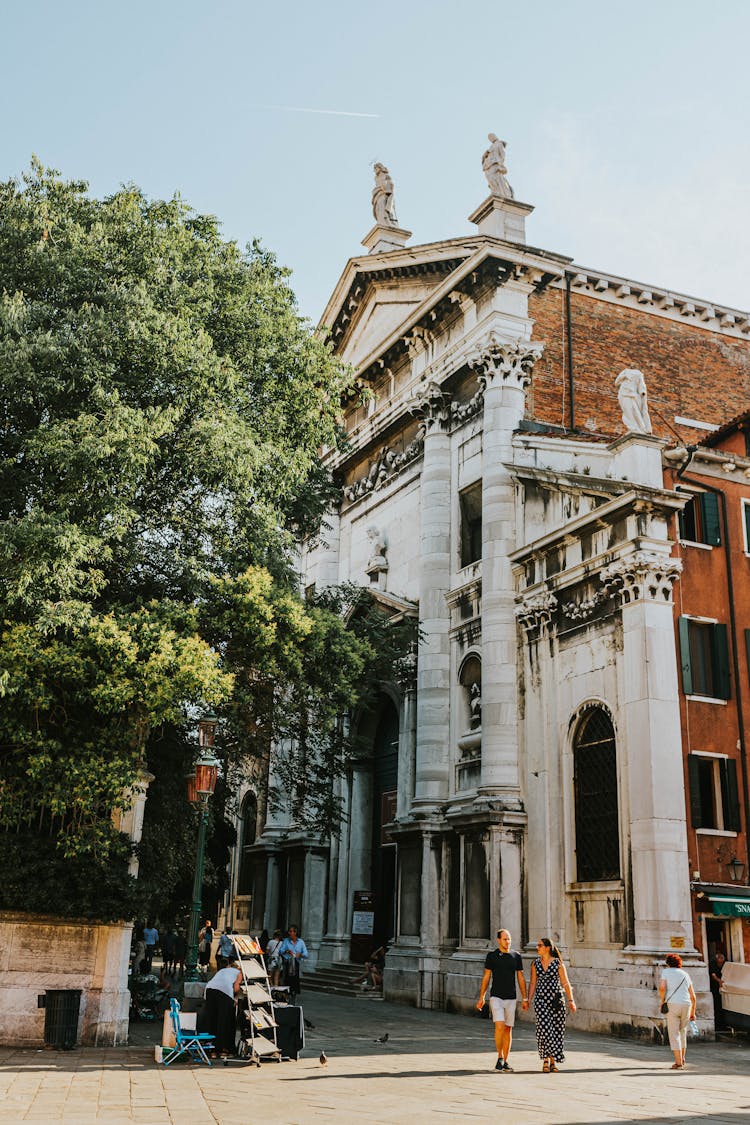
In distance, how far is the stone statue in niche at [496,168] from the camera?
82.5 feet

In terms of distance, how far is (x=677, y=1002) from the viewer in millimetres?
12422

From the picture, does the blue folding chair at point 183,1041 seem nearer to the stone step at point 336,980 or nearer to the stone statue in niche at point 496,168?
the stone step at point 336,980

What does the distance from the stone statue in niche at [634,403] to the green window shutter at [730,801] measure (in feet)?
20.6

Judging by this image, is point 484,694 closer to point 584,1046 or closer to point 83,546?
point 584,1046

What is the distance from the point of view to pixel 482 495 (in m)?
23.4

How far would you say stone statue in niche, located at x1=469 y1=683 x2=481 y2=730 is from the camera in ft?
74.2

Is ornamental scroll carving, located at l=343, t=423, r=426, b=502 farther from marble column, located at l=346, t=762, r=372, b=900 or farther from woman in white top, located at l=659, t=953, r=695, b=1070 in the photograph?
woman in white top, located at l=659, t=953, r=695, b=1070

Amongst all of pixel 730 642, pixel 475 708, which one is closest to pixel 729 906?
pixel 730 642

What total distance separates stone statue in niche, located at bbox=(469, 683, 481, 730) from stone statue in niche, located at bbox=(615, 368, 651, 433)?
21.6ft

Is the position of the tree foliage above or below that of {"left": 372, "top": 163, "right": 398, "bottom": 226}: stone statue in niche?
below

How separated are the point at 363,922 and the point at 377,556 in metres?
9.04

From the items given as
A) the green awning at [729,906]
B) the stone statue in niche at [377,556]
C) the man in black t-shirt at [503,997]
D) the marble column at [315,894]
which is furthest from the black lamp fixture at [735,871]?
the marble column at [315,894]

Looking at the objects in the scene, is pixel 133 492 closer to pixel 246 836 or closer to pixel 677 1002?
pixel 677 1002

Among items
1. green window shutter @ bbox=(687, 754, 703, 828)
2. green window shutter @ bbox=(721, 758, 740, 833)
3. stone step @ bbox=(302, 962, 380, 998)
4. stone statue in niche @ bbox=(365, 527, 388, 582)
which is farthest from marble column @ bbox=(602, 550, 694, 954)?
stone statue in niche @ bbox=(365, 527, 388, 582)
